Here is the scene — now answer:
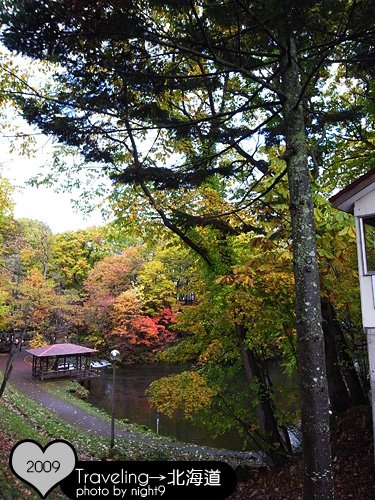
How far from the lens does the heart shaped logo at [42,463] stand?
2781 mm

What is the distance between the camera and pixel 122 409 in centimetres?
1573

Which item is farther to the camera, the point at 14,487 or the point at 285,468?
the point at 285,468

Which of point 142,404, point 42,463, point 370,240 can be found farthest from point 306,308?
point 142,404

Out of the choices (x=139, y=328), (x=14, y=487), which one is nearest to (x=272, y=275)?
(x=14, y=487)

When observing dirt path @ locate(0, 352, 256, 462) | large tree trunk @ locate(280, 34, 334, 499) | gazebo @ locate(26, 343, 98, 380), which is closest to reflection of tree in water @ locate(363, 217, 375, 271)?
large tree trunk @ locate(280, 34, 334, 499)

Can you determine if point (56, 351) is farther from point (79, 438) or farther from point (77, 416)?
point (79, 438)

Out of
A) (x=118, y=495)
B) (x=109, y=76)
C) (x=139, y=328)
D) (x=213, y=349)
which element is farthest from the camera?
(x=139, y=328)

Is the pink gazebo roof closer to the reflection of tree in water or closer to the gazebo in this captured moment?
the gazebo

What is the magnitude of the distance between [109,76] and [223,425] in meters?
6.80

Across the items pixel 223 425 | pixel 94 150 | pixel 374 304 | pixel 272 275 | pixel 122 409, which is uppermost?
pixel 94 150

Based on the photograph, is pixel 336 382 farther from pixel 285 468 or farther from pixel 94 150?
pixel 94 150

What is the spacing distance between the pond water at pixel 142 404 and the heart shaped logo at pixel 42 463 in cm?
984

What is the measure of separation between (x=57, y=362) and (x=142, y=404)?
7.12 m

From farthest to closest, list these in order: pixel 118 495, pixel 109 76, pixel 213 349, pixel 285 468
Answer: pixel 213 349 → pixel 285 468 → pixel 109 76 → pixel 118 495
